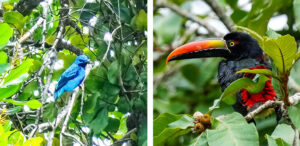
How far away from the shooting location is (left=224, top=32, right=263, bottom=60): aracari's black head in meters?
1.83

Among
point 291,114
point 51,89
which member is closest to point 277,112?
point 291,114

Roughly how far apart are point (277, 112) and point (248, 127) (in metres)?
0.20

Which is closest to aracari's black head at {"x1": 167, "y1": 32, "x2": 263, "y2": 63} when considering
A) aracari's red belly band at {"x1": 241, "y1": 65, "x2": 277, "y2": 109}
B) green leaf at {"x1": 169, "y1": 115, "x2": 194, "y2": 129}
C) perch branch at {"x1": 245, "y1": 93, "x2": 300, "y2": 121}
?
aracari's red belly band at {"x1": 241, "y1": 65, "x2": 277, "y2": 109}

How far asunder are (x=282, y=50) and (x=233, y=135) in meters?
0.28

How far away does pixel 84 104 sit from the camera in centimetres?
154

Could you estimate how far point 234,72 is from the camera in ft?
6.01

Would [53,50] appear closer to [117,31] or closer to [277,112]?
[117,31]

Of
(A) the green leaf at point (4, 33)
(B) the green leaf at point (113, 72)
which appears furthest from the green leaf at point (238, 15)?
(A) the green leaf at point (4, 33)

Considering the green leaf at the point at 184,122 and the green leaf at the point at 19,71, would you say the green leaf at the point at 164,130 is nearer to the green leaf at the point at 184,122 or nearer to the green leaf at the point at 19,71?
the green leaf at the point at 184,122

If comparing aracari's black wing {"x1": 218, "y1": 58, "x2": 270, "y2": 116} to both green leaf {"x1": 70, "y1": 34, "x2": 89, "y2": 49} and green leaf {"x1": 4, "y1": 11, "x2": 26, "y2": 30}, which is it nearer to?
green leaf {"x1": 70, "y1": 34, "x2": 89, "y2": 49}

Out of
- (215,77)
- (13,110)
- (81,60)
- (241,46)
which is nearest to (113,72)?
(81,60)

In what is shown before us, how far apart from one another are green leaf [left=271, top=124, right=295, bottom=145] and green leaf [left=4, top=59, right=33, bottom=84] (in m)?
0.79

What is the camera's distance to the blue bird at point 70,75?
151 cm

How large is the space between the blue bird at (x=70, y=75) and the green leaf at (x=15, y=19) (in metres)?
0.21
